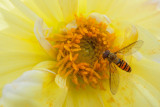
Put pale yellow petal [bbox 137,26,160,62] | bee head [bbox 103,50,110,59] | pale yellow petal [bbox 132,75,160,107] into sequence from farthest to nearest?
1. bee head [bbox 103,50,110,59]
2. pale yellow petal [bbox 137,26,160,62]
3. pale yellow petal [bbox 132,75,160,107]

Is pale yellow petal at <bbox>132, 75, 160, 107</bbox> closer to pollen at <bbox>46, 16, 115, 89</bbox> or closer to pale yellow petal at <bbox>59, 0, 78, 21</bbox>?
pollen at <bbox>46, 16, 115, 89</bbox>

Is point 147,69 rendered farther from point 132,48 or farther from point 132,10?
point 132,10

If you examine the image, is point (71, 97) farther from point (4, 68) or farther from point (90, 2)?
point (90, 2)

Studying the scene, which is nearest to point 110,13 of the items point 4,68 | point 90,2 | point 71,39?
point 90,2

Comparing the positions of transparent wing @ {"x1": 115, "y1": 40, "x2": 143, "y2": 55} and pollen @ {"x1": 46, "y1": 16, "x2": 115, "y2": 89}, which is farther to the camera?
pollen @ {"x1": 46, "y1": 16, "x2": 115, "y2": 89}

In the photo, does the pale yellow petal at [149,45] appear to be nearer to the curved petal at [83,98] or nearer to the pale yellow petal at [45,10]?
the curved petal at [83,98]

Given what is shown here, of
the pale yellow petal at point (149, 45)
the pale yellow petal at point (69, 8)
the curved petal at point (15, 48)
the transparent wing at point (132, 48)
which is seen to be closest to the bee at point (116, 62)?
the transparent wing at point (132, 48)

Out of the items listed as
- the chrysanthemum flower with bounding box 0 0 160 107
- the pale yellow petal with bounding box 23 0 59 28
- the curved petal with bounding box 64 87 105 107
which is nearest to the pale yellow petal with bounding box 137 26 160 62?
the chrysanthemum flower with bounding box 0 0 160 107

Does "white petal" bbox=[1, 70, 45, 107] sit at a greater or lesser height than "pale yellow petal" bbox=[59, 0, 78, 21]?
lesser
